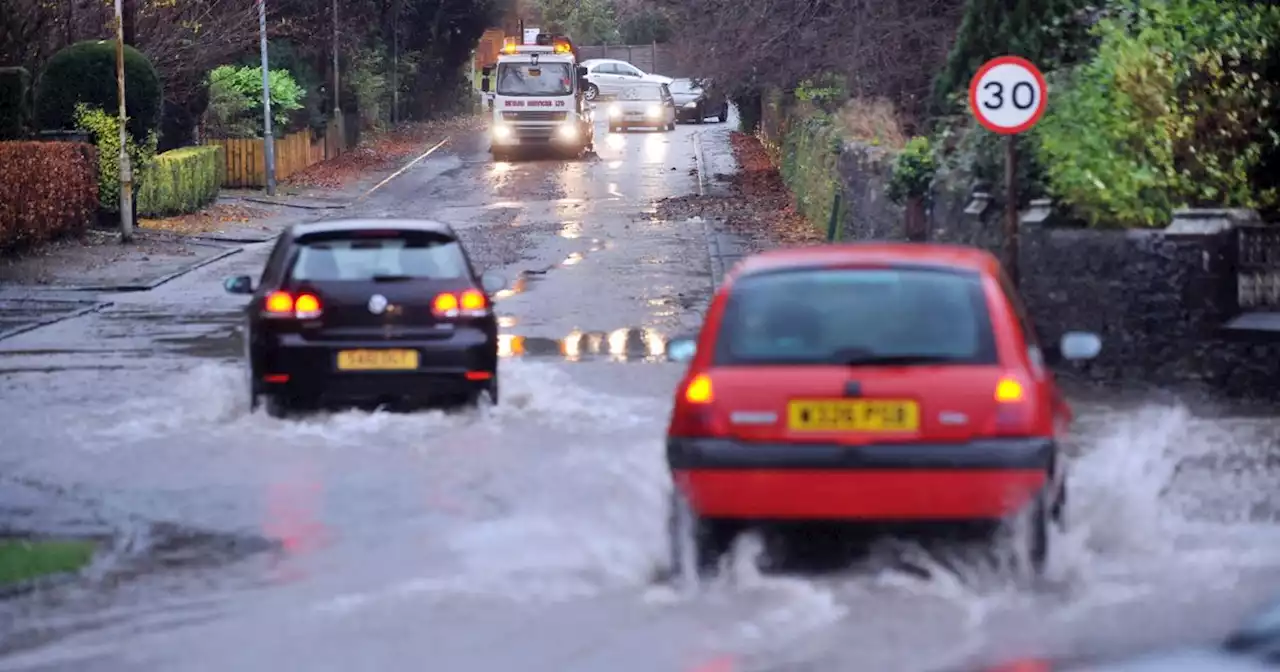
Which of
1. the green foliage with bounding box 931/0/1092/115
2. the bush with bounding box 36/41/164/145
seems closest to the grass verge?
the green foliage with bounding box 931/0/1092/115

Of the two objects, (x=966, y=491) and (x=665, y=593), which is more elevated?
(x=966, y=491)

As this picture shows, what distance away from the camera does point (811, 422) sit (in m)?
8.27

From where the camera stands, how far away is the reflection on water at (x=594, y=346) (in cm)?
1814

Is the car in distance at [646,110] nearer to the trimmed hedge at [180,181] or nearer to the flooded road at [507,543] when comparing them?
the trimmed hedge at [180,181]

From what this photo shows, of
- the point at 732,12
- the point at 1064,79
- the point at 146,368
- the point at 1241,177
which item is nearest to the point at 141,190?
the point at 732,12

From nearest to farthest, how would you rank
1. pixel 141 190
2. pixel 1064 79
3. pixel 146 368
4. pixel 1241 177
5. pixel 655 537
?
pixel 655 537
pixel 1241 177
pixel 146 368
pixel 1064 79
pixel 141 190

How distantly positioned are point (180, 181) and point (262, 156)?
7.17 meters

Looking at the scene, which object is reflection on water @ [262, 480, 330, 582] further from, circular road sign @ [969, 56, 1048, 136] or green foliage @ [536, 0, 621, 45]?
green foliage @ [536, 0, 621, 45]

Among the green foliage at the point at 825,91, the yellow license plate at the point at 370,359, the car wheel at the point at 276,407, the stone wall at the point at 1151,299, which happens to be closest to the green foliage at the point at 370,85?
the green foliage at the point at 825,91

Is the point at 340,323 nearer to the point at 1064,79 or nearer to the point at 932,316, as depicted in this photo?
the point at 932,316

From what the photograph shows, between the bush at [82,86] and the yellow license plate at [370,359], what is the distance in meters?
19.7

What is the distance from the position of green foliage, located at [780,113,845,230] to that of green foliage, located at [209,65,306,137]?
12.2m

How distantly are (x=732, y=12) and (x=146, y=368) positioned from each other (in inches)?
595

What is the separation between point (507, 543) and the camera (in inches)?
391
